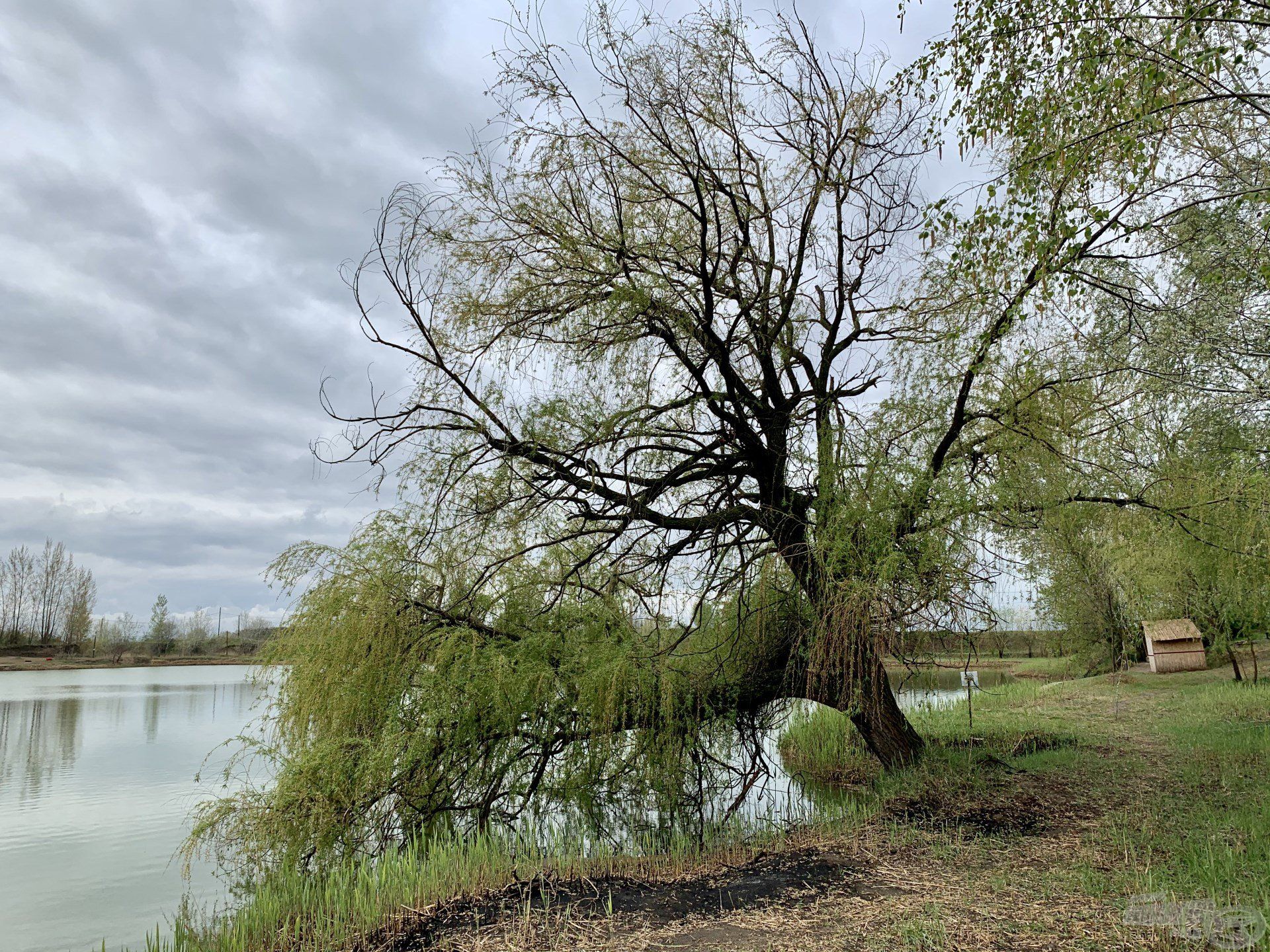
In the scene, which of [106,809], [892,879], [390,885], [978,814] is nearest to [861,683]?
[978,814]

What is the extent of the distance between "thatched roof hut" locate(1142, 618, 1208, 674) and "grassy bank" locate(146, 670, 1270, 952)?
13814mm

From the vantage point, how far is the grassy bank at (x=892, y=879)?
4.41 meters

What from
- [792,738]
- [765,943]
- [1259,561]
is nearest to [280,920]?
[765,943]

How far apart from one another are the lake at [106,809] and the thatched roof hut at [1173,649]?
175 inches

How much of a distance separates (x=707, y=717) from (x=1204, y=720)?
9.00 meters

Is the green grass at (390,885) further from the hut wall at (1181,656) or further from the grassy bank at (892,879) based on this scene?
the hut wall at (1181,656)

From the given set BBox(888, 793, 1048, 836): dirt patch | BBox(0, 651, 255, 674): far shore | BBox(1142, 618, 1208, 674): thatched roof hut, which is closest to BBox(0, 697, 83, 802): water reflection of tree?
BBox(888, 793, 1048, 836): dirt patch

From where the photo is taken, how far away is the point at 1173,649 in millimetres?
20703

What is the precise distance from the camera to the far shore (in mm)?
49781

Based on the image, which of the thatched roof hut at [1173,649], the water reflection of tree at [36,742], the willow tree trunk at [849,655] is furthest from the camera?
the thatched roof hut at [1173,649]

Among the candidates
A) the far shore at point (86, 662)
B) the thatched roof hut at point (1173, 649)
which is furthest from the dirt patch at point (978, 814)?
the far shore at point (86, 662)

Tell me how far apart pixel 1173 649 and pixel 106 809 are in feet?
80.7

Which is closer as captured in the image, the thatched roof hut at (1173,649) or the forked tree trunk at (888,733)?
the forked tree trunk at (888,733)

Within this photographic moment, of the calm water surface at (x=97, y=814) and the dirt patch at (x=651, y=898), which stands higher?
the dirt patch at (x=651, y=898)
